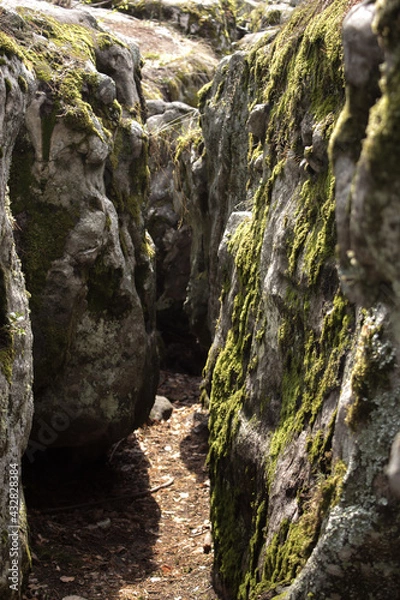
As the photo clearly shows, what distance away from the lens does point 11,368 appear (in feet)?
19.6

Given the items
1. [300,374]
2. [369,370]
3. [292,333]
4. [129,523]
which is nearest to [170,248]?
[129,523]

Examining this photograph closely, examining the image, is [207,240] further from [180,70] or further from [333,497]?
[333,497]

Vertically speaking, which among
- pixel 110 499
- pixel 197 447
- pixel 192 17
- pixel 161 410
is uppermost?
pixel 192 17

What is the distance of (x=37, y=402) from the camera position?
884 cm

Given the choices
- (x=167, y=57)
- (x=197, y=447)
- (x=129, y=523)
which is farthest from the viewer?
(x=167, y=57)

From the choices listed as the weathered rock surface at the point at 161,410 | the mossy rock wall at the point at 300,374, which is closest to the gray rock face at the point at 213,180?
the mossy rock wall at the point at 300,374

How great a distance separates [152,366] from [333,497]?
647 centimetres

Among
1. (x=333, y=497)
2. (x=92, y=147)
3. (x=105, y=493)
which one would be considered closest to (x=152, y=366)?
(x=105, y=493)

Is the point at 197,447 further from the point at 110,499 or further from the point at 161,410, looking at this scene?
the point at 110,499

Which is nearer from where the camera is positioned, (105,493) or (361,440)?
(361,440)

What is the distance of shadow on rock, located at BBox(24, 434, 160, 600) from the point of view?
7.35m

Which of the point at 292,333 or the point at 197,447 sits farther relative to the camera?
the point at 197,447

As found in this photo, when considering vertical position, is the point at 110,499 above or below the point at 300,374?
below

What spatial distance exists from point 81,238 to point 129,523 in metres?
3.53
